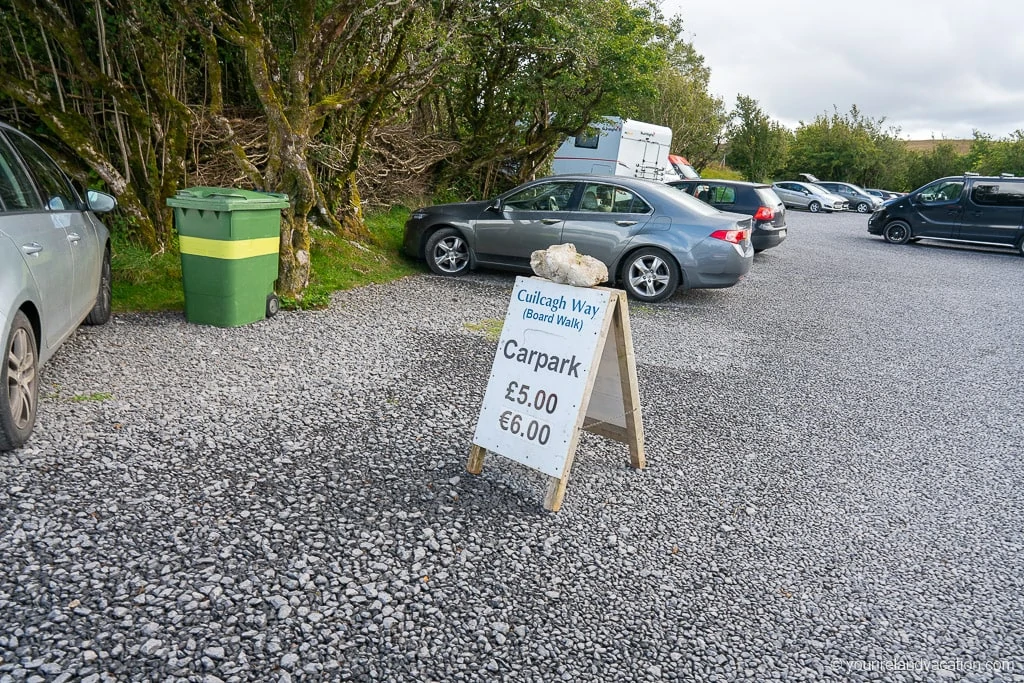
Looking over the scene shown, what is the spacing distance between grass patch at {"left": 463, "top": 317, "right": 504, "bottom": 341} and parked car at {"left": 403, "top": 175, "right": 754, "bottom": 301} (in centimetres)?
210

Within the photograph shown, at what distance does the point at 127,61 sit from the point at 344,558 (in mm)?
7718

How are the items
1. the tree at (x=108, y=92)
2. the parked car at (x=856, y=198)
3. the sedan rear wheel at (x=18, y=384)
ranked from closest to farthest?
the sedan rear wheel at (x=18, y=384)
the tree at (x=108, y=92)
the parked car at (x=856, y=198)

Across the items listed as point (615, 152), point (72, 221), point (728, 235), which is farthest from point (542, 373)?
point (615, 152)

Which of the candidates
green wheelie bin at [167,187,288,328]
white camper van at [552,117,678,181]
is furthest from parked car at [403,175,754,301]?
white camper van at [552,117,678,181]

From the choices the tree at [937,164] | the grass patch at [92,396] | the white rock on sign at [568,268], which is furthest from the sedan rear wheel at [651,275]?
the tree at [937,164]

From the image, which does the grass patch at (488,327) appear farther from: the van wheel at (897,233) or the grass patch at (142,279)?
the van wheel at (897,233)

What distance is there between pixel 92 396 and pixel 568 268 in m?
3.32

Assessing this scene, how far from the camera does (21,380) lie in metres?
3.80

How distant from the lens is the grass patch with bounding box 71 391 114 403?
4.58 metres

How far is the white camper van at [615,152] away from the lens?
63.6 ft

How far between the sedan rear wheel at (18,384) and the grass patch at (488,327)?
12.7 feet

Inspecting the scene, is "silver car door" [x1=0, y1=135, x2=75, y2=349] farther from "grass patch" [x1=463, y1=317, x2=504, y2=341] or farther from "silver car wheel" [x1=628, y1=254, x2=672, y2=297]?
"silver car wheel" [x1=628, y1=254, x2=672, y2=297]

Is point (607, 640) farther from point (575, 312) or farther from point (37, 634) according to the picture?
point (37, 634)

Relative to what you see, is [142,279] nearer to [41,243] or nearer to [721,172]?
[41,243]
